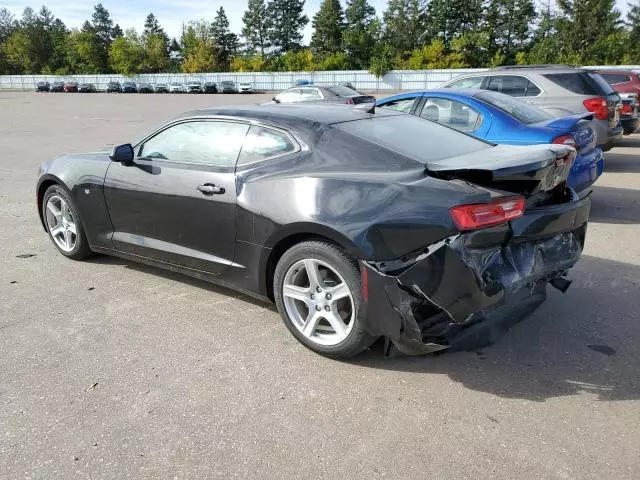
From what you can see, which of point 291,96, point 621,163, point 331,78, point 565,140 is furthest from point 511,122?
point 331,78

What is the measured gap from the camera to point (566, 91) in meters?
8.96

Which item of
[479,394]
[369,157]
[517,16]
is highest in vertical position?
[517,16]

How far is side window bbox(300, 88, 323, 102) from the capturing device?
20.9m

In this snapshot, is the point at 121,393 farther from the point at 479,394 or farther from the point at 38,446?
the point at 479,394

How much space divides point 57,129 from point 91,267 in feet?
54.4

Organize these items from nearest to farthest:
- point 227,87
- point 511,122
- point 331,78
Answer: point 511,122 → point 227,87 → point 331,78

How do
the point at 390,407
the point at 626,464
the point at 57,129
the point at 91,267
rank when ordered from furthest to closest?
the point at 57,129
the point at 91,267
the point at 390,407
the point at 626,464

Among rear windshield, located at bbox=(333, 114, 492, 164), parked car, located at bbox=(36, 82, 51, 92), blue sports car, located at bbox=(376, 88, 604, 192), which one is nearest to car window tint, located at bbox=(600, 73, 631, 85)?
blue sports car, located at bbox=(376, 88, 604, 192)

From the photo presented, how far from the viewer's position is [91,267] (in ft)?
16.6

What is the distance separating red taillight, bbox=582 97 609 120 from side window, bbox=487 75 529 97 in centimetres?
108

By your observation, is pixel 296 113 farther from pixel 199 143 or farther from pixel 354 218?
pixel 354 218

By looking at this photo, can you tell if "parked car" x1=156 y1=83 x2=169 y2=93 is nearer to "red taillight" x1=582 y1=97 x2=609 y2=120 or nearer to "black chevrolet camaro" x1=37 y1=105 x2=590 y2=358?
"red taillight" x1=582 y1=97 x2=609 y2=120

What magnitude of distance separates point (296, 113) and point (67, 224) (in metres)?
2.69

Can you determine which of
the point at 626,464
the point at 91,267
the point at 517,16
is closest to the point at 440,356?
the point at 626,464
